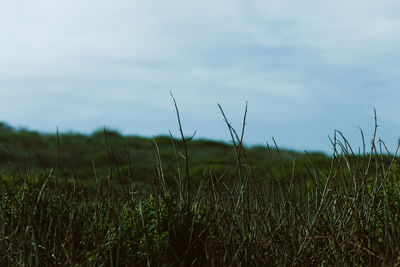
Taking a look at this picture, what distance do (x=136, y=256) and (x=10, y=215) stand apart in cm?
85

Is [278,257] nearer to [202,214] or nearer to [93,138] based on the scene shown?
[202,214]

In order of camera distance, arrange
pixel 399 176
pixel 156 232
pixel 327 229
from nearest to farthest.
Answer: pixel 156 232, pixel 327 229, pixel 399 176

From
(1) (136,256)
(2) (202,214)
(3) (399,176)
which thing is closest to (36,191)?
(1) (136,256)

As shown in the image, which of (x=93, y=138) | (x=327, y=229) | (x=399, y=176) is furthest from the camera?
(x=93, y=138)

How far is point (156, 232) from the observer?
208cm

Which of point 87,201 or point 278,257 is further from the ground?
point 87,201

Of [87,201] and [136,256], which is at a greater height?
[87,201]

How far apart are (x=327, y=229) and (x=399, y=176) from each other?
0.54 meters

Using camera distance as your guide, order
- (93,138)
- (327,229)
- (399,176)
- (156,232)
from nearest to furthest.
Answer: (156,232)
(327,229)
(399,176)
(93,138)

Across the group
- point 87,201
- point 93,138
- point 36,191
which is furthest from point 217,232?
point 93,138

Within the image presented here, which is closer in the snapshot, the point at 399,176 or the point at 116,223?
the point at 116,223

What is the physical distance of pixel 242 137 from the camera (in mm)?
2127

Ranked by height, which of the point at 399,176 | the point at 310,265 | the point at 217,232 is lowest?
the point at 310,265

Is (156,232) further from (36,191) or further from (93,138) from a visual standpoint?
(93,138)
